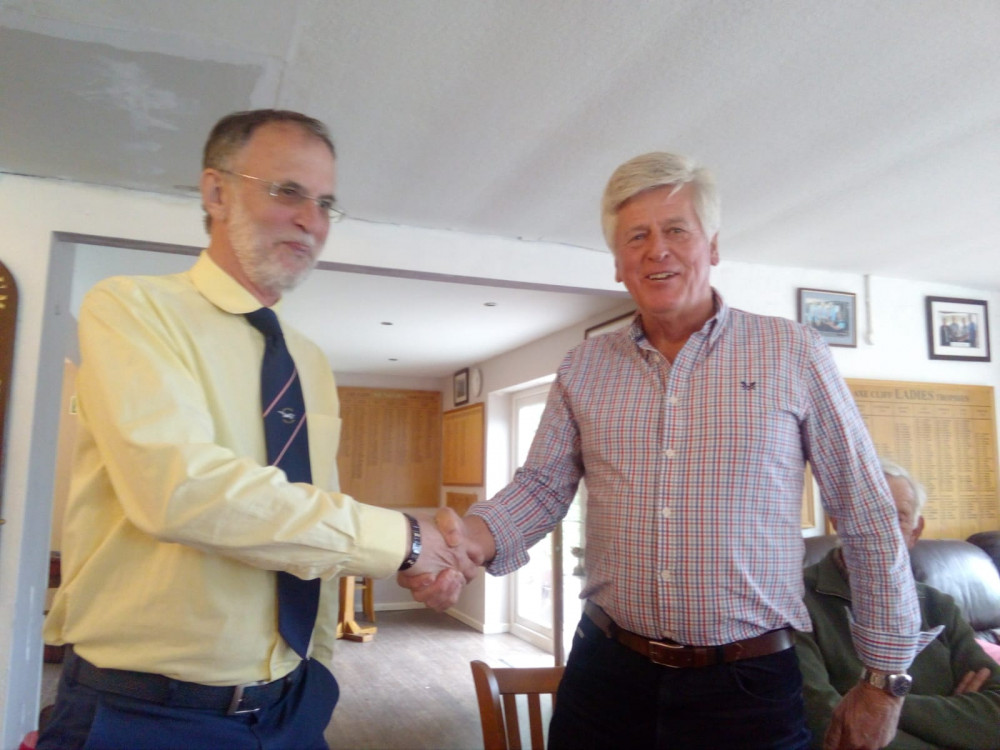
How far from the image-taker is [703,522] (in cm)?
123

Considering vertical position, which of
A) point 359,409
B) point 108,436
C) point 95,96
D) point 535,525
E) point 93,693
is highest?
point 95,96

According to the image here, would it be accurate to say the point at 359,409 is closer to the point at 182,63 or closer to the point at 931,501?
the point at 931,501

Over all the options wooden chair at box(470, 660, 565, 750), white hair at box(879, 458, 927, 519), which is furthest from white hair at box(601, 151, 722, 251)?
white hair at box(879, 458, 927, 519)

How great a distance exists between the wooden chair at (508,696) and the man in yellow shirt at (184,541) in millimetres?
493

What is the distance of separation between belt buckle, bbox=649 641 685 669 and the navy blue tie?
1.86ft

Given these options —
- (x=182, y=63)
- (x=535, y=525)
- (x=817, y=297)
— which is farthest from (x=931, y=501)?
(x=182, y=63)

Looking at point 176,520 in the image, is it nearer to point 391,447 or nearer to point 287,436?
point 287,436

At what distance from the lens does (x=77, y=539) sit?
921mm

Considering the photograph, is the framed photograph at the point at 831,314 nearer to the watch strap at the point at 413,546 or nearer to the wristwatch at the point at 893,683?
the wristwatch at the point at 893,683

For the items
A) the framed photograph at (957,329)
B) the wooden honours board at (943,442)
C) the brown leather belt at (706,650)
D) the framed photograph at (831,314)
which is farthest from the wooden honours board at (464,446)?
the brown leather belt at (706,650)

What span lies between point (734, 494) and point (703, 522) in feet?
0.23

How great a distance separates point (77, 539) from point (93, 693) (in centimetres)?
19

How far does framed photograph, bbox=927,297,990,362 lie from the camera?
3.81 metres

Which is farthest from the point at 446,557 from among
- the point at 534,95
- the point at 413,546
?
the point at 534,95
